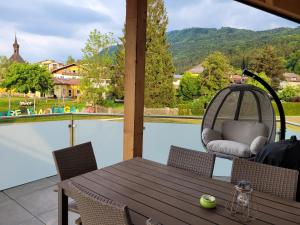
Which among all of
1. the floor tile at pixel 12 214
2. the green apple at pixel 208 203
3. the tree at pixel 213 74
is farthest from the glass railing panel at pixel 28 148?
the tree at pixel 213 74

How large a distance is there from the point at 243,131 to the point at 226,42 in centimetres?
1115

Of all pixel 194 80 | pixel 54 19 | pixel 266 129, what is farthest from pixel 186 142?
pixel 54 19

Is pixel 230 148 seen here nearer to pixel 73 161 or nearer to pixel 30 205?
pixel 73 161

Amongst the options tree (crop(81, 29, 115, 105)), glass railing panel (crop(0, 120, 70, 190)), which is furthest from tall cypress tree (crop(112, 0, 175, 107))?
glass railing panel (crop(0, 120, 70, 190))

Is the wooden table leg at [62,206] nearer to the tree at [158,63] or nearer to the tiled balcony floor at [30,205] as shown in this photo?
the tiled balcony floor at [30,205]

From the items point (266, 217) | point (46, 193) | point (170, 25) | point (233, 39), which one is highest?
point (170, 25)

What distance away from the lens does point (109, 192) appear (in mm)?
1757

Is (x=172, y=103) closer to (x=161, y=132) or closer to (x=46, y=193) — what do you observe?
(x=161, y=132)

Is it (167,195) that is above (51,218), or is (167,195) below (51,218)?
above

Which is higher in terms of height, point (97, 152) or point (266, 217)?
point (266, 217)

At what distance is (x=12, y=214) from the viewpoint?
2.95 m

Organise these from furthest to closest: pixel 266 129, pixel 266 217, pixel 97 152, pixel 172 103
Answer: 1. pixel 172 103
2. pixel 97 152
3. pixel 266 129
4. pixel 266 217

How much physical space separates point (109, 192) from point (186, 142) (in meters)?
3.22

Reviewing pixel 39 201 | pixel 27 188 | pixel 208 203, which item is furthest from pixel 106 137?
pixel 208 203
